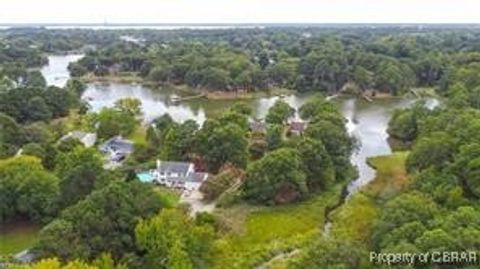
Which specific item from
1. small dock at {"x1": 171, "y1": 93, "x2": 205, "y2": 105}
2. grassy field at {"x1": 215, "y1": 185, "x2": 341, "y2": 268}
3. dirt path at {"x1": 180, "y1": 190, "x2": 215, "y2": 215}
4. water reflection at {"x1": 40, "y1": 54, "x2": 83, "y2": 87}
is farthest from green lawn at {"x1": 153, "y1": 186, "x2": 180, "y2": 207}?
water reflection at {"x1": 40, "y1": 54, "x2": 83, "y2": 87}

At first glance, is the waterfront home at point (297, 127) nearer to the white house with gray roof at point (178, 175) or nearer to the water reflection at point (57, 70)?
the white house with gray roof at point (178, 175)

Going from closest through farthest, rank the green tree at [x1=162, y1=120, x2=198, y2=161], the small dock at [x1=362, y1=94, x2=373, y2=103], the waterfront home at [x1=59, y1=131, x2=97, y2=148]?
the green tree at [x1=162, y1=120, x2=198, y2=161] < the waterfront home at [x1=59, y1=131, x2=97, y2=148] < the small dock at [x1=362, y1=94, x2=373, y2=103]

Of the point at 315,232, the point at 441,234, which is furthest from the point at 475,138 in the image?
the point at 441,234

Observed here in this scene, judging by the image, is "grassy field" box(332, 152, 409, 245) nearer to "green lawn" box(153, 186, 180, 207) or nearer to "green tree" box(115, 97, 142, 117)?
"green lawn" box(153, 186, 180, 207)

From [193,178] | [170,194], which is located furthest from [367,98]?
[170,194]

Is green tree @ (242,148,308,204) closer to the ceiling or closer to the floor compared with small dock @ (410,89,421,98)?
closer to the ceiling

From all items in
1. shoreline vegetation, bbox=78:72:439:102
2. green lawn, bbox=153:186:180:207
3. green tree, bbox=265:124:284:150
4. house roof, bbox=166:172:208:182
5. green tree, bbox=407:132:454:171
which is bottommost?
shoreline vegetation, bbox=78:72:439:102

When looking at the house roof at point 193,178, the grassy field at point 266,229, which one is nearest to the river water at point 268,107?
the grassy field at point 266,229

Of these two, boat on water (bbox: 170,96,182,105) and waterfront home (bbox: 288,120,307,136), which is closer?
waterfront home (bbox: 288,120,307,136)

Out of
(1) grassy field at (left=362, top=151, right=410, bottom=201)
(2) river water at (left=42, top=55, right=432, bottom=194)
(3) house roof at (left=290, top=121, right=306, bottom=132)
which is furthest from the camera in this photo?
(2) river water at (left=42, top=55, right=432, bottom=194)
